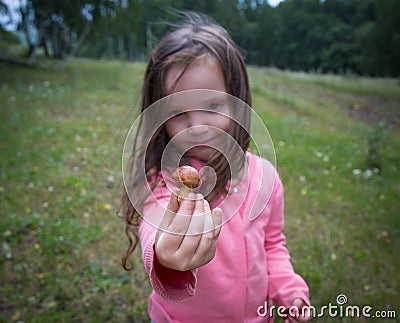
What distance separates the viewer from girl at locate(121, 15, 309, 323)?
36.4 inches

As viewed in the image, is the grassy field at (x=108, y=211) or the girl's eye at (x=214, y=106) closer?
the girl's eye at (x=214, y=106)

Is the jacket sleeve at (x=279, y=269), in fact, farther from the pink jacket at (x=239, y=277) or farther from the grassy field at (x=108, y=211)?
the grassy field at (x=108, y=211)

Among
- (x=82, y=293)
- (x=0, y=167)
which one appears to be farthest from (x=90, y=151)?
(x=82, y=293)

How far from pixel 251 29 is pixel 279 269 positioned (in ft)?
57.1

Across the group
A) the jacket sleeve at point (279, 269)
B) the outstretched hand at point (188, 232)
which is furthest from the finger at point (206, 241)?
the jacket sleeve at point (279, 269)

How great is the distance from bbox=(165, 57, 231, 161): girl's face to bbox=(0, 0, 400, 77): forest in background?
0.45 meters

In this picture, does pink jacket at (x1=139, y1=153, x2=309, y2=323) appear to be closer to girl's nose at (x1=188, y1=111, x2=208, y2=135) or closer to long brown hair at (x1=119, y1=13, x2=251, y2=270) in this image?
long brown hair at (x1=119, y1=13, x2=251, y2=270)

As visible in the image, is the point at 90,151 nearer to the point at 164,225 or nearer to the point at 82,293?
the point at 82,293

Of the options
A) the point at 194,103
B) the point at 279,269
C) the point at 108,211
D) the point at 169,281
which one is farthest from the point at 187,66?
the point at 108,211

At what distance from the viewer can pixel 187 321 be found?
1.13 meters

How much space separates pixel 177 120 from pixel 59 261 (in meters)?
1.68

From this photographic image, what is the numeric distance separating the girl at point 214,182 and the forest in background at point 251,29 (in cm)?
38

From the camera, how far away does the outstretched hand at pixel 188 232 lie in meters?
0.62

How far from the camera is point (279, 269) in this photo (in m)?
1.27
